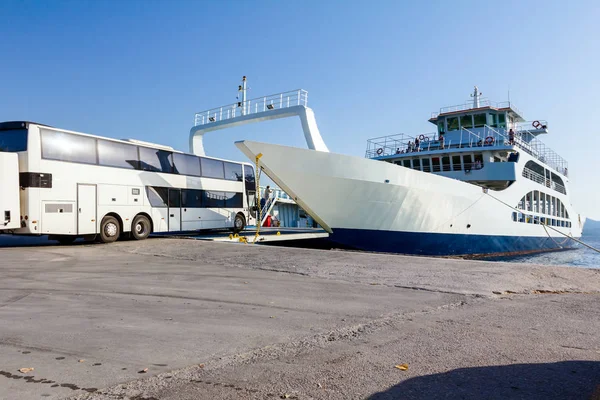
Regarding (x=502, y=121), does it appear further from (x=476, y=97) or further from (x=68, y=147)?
(x=68, y=147)

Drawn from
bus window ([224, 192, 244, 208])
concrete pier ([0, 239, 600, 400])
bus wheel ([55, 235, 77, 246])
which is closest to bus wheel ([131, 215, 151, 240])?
bus wheel ([55, 235, 77, 246])

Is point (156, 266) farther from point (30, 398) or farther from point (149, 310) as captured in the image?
point (30, 398)

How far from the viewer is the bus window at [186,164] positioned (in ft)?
53.0

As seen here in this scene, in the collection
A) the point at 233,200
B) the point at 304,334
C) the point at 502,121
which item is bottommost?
the point at 304,334

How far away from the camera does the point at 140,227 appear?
14.7m

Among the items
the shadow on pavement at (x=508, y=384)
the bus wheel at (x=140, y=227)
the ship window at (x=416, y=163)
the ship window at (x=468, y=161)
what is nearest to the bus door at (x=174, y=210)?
the bus wheel at (x=140, y=227)

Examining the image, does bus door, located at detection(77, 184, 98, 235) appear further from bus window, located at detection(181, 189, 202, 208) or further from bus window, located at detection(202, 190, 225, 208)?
bus window, located at detection(202, 190, 225, 208)

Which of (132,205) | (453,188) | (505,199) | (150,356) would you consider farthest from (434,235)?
(150,356)

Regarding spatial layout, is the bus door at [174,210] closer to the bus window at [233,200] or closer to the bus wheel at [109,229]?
the bus wheel at [109,229]

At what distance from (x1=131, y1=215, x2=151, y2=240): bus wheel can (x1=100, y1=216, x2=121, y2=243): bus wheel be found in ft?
1.67

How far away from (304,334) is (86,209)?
36.5 feet

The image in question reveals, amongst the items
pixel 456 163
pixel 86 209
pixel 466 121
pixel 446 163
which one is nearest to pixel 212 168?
pixel 86 209

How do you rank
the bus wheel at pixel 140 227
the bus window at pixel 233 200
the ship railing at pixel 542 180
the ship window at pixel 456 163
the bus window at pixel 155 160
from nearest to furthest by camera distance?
1. the bus wheel at pixel 140 227
2. the bus window at pixel 155 160
3. the bus window at pixel 233 200
4. the ship window at pixel 456 163
5. the ship railing at pixel 542 180

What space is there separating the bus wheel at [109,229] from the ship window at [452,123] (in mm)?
19077
